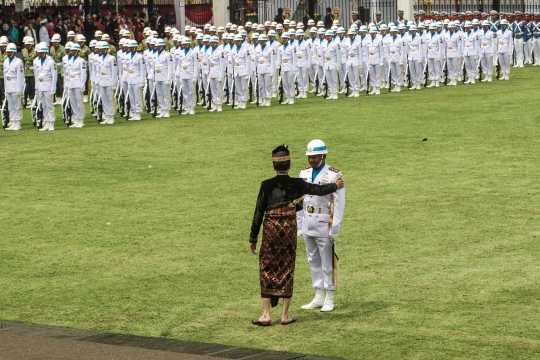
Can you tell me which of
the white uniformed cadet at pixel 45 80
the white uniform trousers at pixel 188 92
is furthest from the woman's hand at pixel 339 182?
the white uniform trousers at pixel 188 92

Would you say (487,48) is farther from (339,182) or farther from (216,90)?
(339,182)

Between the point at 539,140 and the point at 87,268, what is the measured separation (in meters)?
11.6

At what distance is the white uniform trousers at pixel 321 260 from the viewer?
10719 millimetres

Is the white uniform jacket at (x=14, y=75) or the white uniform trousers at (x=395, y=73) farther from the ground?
the white uniform jacket at (x=14, y=75)

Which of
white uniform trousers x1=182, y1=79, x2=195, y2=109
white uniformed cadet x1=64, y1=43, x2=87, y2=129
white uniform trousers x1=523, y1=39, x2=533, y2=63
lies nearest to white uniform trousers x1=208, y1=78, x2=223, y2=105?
white uniform trousers x1=182, y1=79, x2=195, y2=109

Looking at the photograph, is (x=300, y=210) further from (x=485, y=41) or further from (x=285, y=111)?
(x=485, y=41)

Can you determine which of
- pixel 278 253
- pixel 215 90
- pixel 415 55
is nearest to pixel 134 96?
pixel 215 90

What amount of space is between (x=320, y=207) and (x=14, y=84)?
58.7 feet

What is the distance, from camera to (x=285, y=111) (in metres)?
30.2

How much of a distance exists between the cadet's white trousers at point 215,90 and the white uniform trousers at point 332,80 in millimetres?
4292

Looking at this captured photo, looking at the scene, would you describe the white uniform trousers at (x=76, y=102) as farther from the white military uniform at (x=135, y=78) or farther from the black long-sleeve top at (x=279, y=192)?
the black long-sleeve top at (x=279, y=192)

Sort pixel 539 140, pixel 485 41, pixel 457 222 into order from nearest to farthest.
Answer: pixel 457 222, pixel 539 140, pixel 485 41

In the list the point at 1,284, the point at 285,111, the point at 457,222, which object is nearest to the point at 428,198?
the point at 457,222

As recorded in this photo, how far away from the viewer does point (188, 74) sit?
30469 mm
